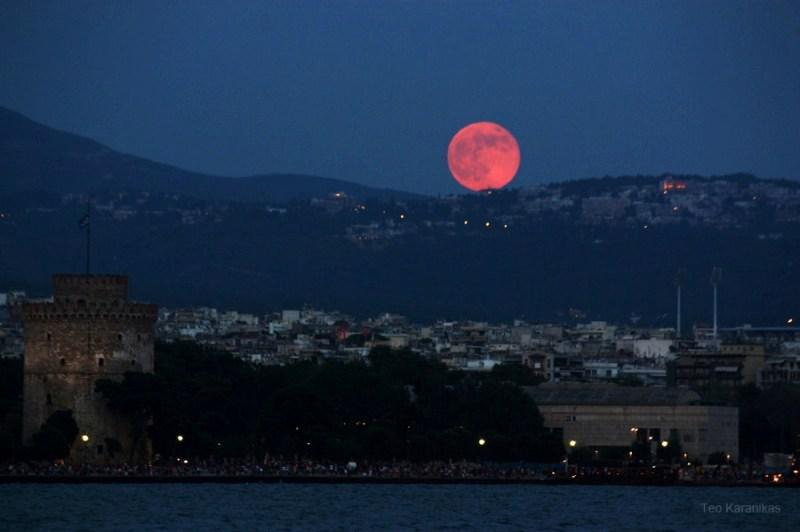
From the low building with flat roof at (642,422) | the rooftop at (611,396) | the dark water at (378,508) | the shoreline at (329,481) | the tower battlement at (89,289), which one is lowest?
the dark water at (378,508)

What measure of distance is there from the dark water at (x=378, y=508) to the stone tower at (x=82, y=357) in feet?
12.0

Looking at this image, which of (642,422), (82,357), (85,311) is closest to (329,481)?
(82,357)

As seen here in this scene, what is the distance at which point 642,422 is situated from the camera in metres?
121

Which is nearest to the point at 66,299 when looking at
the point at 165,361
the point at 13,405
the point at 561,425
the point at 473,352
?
the point at 13,405

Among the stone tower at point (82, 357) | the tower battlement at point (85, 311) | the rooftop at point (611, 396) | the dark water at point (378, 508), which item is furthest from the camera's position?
the rooftop at point (611, 396)

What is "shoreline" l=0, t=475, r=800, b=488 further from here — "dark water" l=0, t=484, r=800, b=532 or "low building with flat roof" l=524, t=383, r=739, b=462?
"low building with flat roof" l=524, t=383, r=739, b=462

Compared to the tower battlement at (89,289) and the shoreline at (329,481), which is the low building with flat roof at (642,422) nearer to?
the shoreline at (329,481)

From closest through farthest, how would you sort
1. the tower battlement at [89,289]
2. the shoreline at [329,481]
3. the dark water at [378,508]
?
the dark water at [378,508] < the shoreline at [329,481] < the tower battlement at [89,289]

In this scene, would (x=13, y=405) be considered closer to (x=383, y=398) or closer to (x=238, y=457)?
(x=238, y=457)

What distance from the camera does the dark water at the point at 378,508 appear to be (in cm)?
7038

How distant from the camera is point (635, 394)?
124125 millimetres

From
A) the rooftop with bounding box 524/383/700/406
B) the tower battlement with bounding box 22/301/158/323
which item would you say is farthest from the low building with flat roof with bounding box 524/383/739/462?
the tower battlement with bounding box 22/301/158/323

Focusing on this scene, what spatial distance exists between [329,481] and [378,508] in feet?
41.6

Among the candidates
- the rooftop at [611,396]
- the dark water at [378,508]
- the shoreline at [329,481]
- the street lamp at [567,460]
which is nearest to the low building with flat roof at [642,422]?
the rooftop at [611,396]
